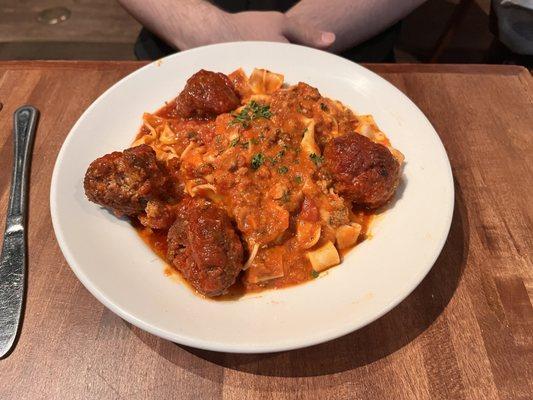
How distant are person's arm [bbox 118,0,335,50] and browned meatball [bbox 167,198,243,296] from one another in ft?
9.03

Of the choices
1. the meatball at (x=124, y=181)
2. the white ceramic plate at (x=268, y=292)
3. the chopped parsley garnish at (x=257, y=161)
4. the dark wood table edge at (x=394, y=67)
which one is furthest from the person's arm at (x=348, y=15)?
the meatball at (x=124, y=181)

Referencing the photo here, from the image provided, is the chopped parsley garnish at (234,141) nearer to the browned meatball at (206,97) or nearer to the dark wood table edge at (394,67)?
the browned meatball at (206,97)

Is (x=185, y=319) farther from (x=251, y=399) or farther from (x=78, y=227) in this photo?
(x=78, y=227)

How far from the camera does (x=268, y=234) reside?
3.03 m

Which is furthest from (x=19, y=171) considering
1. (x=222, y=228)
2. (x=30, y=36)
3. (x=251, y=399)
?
(x=30, y=36)

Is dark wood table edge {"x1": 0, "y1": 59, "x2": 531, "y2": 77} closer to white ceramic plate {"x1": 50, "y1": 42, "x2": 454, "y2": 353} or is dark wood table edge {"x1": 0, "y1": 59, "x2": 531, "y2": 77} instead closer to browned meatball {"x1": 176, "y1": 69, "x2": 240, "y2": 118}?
white ceramic plate {"x1": 50, "y1": 42, "x2": 454, "y2": 353}

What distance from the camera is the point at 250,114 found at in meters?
3.54

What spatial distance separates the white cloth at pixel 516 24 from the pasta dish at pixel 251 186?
3194 mm

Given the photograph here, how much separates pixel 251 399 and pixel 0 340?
1689mm

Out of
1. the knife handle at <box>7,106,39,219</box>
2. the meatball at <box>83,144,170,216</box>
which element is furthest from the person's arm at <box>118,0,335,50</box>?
the meatball at <box>83,144,170,216</box>

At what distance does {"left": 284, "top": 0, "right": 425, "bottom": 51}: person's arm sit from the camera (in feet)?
16.5

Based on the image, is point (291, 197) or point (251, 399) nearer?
point (251, 399)

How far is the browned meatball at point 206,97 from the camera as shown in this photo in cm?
365

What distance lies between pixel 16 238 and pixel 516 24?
6.12m
